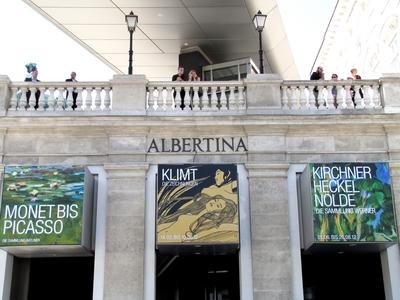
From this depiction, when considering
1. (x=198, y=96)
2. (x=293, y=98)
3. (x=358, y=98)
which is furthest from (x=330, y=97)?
(x=198, y=96)

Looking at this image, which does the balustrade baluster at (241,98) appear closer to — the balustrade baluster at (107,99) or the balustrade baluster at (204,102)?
the balustrade baluster at (204,102)

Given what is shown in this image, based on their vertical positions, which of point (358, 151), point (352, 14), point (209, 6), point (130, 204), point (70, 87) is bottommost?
point (130, 204)

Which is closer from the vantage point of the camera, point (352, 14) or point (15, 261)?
point (15, 261)

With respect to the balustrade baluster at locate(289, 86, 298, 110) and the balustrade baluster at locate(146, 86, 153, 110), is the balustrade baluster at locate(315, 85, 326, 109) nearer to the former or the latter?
the balustrade baluster at locate(289, 86, 298, 110)

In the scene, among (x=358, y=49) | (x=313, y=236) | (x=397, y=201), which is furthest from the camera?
(x=358, y=49)

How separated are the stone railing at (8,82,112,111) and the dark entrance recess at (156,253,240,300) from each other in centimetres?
417

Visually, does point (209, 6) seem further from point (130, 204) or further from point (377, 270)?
point (377, 270)

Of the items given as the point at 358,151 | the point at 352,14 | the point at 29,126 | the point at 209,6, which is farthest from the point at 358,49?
the point at 29,126

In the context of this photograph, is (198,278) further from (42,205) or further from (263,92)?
(263,92)

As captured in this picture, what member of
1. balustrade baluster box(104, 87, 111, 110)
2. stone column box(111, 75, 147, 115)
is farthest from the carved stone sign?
balustrade baluster box(104, 87, 111, 110)

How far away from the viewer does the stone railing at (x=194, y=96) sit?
45.1 ft

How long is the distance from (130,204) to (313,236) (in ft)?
13.0

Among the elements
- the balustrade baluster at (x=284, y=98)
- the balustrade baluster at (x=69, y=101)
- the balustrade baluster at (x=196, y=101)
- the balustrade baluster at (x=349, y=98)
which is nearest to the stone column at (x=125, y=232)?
the balustrade baluster at (x=69, y=101)

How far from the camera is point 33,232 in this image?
12.3 m
